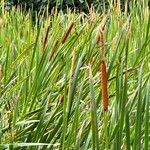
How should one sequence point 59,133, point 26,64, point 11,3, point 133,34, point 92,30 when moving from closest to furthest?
point 59,133 < point 92,30 < point 26,64 < point 133,34 < point 11,3

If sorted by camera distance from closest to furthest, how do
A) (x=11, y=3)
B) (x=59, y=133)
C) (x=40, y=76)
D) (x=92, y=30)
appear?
1. (x=59, y=133)
2. (x=40, y=76)
3. (x=92, y=30)
4. (x=11, y=3)

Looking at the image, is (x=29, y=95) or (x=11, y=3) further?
(x=11, y=3)

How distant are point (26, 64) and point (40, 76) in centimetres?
41

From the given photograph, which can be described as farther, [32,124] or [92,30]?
[92,30]

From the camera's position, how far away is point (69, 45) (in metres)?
1.37

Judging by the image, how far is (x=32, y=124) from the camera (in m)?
1.07

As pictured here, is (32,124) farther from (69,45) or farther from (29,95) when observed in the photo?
(69,45)

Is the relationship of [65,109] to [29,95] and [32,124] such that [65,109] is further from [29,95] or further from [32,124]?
[29,95]

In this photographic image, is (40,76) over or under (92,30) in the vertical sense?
under

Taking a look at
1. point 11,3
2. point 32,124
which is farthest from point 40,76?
point 11,3

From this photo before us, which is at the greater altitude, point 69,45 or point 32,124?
point 69,45

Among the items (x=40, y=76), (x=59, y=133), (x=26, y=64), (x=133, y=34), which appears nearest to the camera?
(x=59, y=133)

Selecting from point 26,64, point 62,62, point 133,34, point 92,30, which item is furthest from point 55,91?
point 133,34

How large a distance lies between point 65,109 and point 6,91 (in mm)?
479
